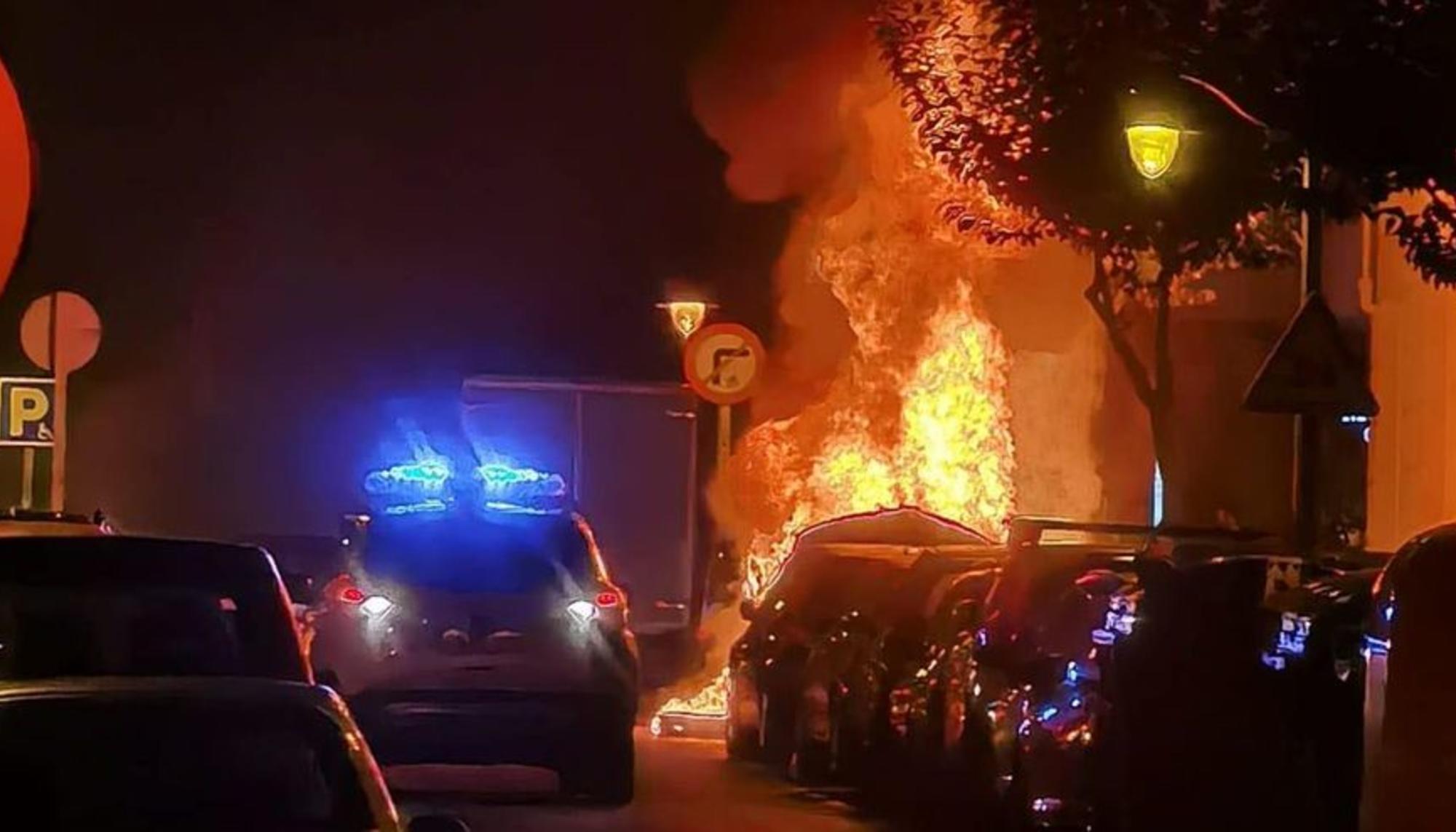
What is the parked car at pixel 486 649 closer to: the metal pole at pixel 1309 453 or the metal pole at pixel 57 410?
the metal pole at pixel 1309 453

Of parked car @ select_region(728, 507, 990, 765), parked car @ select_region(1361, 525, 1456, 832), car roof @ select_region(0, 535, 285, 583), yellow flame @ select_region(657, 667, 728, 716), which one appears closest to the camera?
parked car @ select_region(1361, 525, 1456, 832)

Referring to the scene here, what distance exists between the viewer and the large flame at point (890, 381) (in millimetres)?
34000

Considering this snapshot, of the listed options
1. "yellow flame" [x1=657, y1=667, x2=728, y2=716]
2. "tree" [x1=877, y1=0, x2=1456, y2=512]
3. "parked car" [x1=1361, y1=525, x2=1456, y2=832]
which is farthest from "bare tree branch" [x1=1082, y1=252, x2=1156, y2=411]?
"parked car" [x1=1361, y1=525, x2=1456, y2=832]

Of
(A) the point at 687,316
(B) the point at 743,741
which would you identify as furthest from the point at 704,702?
(B) the point at 743,741

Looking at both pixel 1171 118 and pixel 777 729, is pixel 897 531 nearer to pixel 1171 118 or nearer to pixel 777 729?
pixel 777 729

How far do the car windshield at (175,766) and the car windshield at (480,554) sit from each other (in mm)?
8612

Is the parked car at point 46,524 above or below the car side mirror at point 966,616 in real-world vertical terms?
above

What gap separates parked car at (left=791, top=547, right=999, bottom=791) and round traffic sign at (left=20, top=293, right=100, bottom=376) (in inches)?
255

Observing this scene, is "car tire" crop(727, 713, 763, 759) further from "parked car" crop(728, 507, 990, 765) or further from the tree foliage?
the tree foliage

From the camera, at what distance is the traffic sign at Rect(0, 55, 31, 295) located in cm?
1355

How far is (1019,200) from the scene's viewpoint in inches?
805

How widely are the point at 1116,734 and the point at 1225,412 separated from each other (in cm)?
1962

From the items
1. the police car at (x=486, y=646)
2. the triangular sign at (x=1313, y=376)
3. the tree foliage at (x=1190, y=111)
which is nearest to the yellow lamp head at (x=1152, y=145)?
the tree foliage at (x=1190, y=111)

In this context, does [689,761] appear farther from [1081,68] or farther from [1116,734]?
[1116,734]
